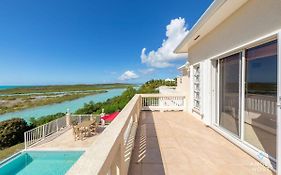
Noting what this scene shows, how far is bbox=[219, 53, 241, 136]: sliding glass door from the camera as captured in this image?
397cm

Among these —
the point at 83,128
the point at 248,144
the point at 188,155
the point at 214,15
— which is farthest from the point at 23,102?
the point at 248,144

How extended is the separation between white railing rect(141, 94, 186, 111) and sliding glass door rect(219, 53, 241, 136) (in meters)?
3.84

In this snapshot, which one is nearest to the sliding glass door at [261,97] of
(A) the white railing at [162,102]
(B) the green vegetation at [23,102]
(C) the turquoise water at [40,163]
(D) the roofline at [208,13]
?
(D) the roofline at [208,13]

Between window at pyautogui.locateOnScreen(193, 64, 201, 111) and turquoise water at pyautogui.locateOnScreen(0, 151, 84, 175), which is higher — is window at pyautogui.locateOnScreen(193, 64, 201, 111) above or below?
above

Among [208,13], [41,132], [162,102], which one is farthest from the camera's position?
[41,132]

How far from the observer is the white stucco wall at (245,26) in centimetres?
267

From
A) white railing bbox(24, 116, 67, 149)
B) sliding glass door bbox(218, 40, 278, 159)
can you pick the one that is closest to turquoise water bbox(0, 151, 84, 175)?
white railing bbox(24, 116, 67, 149)

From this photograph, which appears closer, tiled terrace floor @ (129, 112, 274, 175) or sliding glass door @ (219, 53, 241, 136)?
tiled terrace floor @ (129, 112, 274, 175)

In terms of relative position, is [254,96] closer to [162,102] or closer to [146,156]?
[146,156]

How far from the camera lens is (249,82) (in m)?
3.54

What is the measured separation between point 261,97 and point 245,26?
1.38 m

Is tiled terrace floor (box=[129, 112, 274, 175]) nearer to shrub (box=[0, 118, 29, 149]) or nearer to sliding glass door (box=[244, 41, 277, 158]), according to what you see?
Result: sliding glass door (box=[244, 41, 277, 158])

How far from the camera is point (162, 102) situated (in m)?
9.15

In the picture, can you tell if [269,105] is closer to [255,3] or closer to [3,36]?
[255,3]
